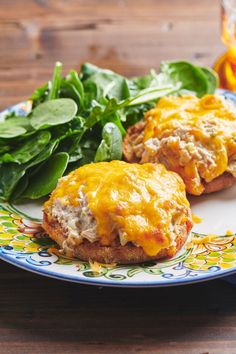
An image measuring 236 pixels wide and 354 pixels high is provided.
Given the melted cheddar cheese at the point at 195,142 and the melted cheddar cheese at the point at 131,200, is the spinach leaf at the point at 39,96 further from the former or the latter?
the melted cheddar cheese at the point at 131,200

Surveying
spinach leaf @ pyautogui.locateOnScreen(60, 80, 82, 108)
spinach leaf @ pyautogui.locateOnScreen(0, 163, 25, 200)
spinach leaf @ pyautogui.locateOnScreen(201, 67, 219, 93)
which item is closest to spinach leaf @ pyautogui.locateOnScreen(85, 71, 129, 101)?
spinach leaf @ pyautogui.locateOnScreen(60, 80, 82, 108)

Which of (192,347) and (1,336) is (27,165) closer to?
(1,336)

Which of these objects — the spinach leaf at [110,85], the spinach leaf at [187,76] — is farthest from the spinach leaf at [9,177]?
the spinach leaf at [187,76]

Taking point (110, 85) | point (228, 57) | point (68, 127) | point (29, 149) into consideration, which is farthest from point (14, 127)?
point (228, 57)

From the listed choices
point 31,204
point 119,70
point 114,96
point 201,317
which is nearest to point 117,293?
point 201,317

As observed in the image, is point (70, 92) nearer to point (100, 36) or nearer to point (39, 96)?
point (39, 96)

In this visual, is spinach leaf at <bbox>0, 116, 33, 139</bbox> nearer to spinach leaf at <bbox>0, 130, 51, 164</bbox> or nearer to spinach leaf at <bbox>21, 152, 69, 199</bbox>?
spinach leaf at <bbox>0, 130, 51, 164</bbox>
